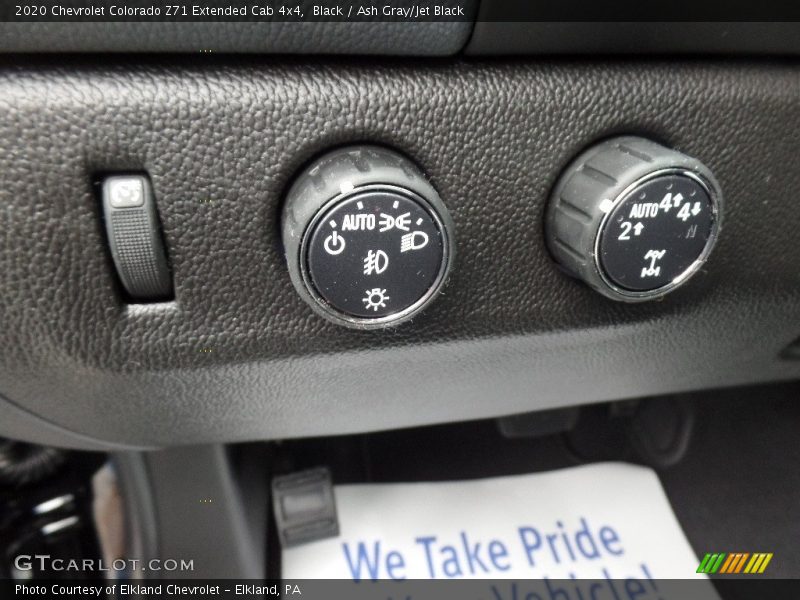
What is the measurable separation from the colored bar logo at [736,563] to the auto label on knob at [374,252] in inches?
21.2

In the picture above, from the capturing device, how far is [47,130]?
0.34 meters

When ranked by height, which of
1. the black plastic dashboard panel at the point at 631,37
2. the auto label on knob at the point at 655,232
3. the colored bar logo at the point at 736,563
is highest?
the black plastic dashboard panel at the point at 631,37

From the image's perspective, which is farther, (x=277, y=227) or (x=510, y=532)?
(x=510, y=532)

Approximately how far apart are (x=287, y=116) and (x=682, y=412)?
0.66 meters

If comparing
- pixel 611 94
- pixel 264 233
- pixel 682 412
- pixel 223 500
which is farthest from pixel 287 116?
pixel 682 412

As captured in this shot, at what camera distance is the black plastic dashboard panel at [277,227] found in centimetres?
35

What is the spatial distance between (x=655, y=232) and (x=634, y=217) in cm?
2

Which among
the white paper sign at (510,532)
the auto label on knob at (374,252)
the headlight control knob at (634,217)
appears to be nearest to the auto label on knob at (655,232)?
the headlight control knob at (634,217)

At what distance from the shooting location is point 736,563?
696mm

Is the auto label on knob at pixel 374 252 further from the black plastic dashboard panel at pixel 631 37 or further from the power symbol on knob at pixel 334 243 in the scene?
the black plastic dashboard panel at pixel 631 37

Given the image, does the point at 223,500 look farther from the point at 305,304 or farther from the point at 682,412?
the point at 682,412

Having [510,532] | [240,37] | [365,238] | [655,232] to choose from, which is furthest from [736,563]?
[240,37]

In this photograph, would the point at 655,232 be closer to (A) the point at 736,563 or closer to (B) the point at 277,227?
(B) the point at 277,227

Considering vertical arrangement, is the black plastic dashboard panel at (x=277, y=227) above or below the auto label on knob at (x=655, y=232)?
above
